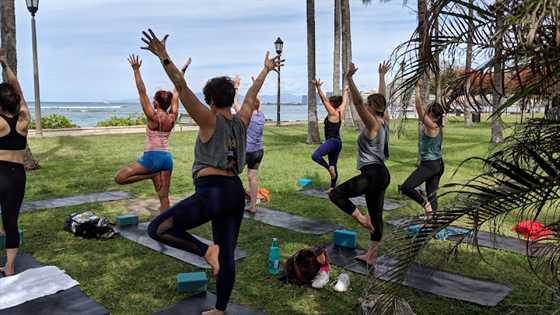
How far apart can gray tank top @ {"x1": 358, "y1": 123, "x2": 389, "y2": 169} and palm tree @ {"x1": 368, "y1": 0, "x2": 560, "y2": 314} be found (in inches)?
60.3

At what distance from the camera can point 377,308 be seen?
2.53 meters

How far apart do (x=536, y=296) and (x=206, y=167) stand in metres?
3.12

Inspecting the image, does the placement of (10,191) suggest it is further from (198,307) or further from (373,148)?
(373,148)

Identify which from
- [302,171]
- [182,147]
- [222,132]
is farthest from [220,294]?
[182,147]

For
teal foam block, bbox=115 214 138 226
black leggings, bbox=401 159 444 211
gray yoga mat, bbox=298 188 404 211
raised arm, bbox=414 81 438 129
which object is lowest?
gray yoga mat, bbox=298 188 404 211

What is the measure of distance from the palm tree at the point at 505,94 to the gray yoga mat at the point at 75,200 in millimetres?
6031

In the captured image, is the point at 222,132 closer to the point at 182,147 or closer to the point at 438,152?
the point at 438,152

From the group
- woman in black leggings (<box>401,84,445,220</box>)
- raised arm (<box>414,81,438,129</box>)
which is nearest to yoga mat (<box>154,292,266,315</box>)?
woman in black leggings (<box>401,84,445,220</box>)

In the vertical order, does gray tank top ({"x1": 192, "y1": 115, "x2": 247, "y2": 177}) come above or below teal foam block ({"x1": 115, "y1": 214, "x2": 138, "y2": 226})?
above

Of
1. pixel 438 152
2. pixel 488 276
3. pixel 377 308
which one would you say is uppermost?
pixel 438 152

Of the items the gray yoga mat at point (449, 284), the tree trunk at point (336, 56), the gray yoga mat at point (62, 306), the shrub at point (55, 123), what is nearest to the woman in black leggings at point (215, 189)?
the gray yoga mat at point (62, 306)

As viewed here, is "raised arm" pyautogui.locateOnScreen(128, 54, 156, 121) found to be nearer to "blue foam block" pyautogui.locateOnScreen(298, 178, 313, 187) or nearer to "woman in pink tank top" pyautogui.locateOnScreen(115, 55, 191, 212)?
"woman in pink tank top" pyautogui.locateOnScreen(115, 55, 191, 212)

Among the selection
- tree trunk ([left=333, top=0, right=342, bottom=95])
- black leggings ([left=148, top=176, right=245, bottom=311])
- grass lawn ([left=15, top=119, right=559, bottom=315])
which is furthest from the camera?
tree trunk ([left=333, top=0, right=342, bottom=95])

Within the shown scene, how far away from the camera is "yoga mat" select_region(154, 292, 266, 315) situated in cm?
363
